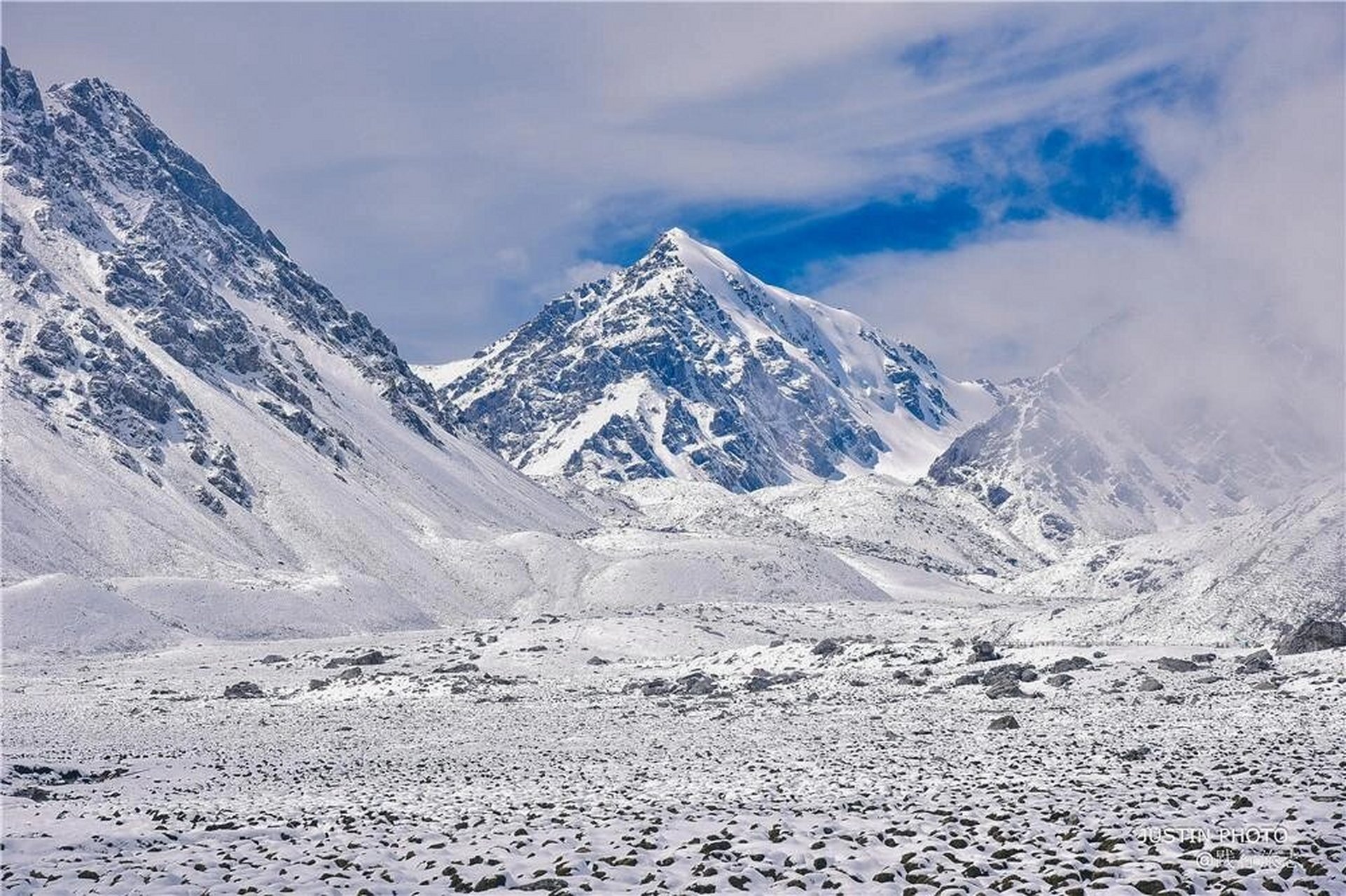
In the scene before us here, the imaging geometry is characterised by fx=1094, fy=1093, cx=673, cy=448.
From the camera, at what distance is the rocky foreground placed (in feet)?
63.2

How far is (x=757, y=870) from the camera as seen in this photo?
62.6 feet

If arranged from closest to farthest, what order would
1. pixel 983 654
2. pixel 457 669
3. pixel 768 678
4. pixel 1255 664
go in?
pixel 1255 664
pixel 983 654
pixel 768 678
pixel 457 669

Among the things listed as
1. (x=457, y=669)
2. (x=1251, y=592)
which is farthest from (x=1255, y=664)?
(x=457, y=669)

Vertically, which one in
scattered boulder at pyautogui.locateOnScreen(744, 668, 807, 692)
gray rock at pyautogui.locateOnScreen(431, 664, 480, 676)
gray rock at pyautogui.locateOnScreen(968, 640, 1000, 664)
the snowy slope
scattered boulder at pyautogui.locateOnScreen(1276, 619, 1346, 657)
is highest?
the snowy slope

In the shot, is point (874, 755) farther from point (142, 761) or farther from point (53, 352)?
point (53, 352)

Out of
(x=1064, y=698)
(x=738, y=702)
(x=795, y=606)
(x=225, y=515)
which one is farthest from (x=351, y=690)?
(x=225, y=515)

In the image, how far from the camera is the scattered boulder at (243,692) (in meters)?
73.4

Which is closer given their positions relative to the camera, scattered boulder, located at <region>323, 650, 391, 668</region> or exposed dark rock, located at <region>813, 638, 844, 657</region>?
exposed dark rock, located at <region>813, 638, 844, 657</region>

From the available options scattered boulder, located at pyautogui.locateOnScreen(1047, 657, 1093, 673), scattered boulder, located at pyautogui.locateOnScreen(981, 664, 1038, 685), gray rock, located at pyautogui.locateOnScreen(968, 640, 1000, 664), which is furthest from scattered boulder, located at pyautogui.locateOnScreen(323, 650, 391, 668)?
scattered boulder, located at pyautogui.locateOnScreen(1047, 657, 1093, 673)

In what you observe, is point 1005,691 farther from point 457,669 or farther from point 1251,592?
point 457,669

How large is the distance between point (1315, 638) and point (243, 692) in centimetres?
6475

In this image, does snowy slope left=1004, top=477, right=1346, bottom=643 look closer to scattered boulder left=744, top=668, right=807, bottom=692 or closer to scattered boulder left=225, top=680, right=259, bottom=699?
scattered boulder left=744, top=668, right=807, bottom=692

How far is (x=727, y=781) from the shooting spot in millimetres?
30531

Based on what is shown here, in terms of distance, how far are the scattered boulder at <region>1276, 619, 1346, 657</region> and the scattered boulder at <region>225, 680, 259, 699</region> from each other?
62082 mm
